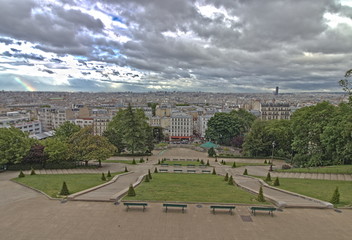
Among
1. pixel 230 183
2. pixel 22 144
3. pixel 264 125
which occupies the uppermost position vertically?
pixel 264 125

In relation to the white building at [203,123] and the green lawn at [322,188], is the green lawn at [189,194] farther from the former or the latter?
the white building at [203,123]

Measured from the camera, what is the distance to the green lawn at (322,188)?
1636 centimetres

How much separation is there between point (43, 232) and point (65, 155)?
23303 mm

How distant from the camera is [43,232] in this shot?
11109mm

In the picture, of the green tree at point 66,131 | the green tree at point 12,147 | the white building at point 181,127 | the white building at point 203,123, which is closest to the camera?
the green tree at point 12,147

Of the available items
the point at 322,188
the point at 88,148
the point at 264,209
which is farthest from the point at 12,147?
the point at 322,188

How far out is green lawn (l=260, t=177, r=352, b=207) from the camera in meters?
16.4

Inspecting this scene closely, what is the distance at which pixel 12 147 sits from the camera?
99.3 ft

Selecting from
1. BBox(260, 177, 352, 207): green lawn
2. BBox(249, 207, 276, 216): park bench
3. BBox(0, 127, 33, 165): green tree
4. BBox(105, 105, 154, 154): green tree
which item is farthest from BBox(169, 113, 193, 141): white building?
BBox(249, 207, 276, 216): park bench

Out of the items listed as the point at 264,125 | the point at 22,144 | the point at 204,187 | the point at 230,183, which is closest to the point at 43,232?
the point at 204,187

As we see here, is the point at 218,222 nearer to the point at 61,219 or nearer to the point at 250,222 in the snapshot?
the point at 250,222

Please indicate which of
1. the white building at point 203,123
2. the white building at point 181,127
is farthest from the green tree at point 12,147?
the white building at point 203,123

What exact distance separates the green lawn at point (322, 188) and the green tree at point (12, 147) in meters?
33.1

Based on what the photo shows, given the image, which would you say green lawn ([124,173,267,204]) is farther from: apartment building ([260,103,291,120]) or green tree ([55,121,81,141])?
apartment building ([260,103,291,120])
